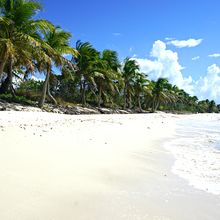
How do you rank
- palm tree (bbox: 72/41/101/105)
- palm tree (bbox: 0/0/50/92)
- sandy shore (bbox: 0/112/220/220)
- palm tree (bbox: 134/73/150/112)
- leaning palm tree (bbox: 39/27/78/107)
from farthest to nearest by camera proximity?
palm tree (bbox: 134/73/150/112) → palm tree (bbox: 72/41/101/105) → leaning palm tree (bbox: 39/27/78/107) → palm tree (bbox: 0/0/50/92) → sandy shore (bbox: 0/112/220/220)

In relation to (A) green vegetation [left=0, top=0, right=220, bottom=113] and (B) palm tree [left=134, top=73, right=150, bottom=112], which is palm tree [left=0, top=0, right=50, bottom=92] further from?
(B) palm tree [left=134, top=73, right=150, bottom=112]

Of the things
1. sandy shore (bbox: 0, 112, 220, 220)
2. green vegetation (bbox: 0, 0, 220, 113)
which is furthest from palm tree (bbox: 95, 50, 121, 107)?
sandy shore (bbox: 0, 112, 220, 220)

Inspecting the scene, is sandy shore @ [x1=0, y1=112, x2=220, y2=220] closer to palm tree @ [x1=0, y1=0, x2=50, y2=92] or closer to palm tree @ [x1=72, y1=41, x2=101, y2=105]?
palm tree @ [x1=0, y1=0, x2=50, y2=92]

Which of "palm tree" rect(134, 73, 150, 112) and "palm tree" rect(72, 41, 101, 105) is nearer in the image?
"palm tree" rect(72, 41, 101, 105)

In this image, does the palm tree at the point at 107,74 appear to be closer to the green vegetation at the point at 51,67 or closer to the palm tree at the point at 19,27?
the green vegetation at the point at 51,67

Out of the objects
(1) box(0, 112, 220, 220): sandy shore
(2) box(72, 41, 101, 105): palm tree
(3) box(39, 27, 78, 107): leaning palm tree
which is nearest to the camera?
(1) box(0, 112, 220, 220): sandy shore

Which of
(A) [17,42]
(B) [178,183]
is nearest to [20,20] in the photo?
(A) [17,42]

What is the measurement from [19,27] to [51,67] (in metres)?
6.32

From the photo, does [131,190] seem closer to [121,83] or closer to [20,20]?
[20,20]

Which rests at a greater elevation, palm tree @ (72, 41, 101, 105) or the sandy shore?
palm tree @ (72, 41, 101, 105)

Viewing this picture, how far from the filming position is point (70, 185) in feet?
14.3

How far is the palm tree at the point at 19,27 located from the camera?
19.2 meters

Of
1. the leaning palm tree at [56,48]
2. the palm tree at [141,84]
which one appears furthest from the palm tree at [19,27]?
the palm tree at [141,84]

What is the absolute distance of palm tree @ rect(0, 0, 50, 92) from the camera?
19.2 meters
